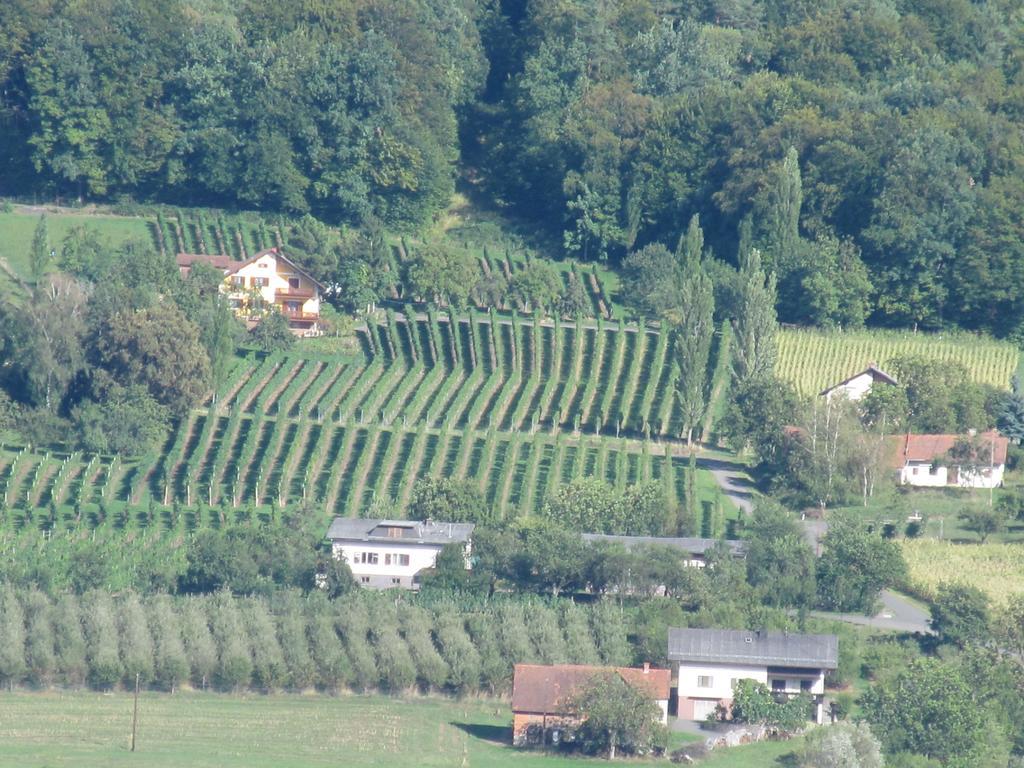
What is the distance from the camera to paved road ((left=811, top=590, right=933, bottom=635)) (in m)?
86.0

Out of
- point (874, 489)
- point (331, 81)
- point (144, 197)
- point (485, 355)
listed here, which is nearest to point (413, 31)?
point (331, 81)

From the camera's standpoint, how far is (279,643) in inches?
3263

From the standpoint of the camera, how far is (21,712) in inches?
3100

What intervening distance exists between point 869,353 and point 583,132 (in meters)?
19.3

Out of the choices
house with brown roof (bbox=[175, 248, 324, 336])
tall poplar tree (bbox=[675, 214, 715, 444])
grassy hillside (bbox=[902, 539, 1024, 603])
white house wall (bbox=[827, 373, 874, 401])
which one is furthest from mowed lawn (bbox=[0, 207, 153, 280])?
grassy hillside (bbox=[902, 539, 1024, 603])

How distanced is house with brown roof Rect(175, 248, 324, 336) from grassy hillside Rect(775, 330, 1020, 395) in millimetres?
18496

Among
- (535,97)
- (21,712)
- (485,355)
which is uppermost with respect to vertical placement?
(535,97)

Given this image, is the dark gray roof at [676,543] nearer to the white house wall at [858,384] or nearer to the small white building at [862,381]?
the small white building at [862,381]

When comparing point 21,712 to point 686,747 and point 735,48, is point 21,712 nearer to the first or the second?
point 686,747

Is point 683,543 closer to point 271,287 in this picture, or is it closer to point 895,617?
point 895,617

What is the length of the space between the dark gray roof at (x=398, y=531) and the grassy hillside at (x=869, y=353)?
21235 mm

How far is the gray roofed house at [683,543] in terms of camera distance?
88.9m

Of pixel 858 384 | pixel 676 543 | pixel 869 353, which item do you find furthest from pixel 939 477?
pixel 676 543

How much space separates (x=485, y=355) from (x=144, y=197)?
22997 mm
